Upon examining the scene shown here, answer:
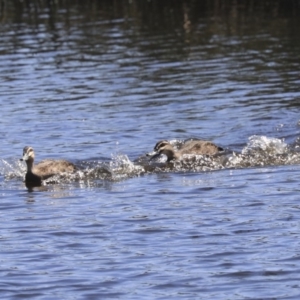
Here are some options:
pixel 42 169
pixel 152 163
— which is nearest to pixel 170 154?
pixel 152 163

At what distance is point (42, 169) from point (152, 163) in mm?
1976

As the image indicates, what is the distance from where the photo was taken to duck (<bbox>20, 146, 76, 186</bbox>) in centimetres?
1741

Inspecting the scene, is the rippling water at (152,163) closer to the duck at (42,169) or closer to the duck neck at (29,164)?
the duck at (42,169)

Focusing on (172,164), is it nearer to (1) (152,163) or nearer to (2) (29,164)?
(1) (152,163)

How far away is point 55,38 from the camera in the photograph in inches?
1406

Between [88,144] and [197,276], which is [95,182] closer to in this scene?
[88,144]

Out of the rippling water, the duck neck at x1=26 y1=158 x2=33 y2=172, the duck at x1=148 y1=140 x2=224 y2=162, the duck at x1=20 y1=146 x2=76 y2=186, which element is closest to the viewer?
the rippling water

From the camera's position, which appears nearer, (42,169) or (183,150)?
(42,169)

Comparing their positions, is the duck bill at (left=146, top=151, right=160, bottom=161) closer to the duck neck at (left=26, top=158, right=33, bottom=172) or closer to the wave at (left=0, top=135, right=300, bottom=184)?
the wave at (left=0, top=135, right=300, bottom=184)

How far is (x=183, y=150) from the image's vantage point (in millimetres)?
18688

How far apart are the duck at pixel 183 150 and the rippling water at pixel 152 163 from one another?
0.18m

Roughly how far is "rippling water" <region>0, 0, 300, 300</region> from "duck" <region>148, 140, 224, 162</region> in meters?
0.18

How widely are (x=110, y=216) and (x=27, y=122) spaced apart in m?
8.23

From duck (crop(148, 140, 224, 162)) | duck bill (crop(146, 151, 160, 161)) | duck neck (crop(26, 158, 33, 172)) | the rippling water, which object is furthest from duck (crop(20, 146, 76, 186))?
duck (crop(148, 140, 224, 162))
